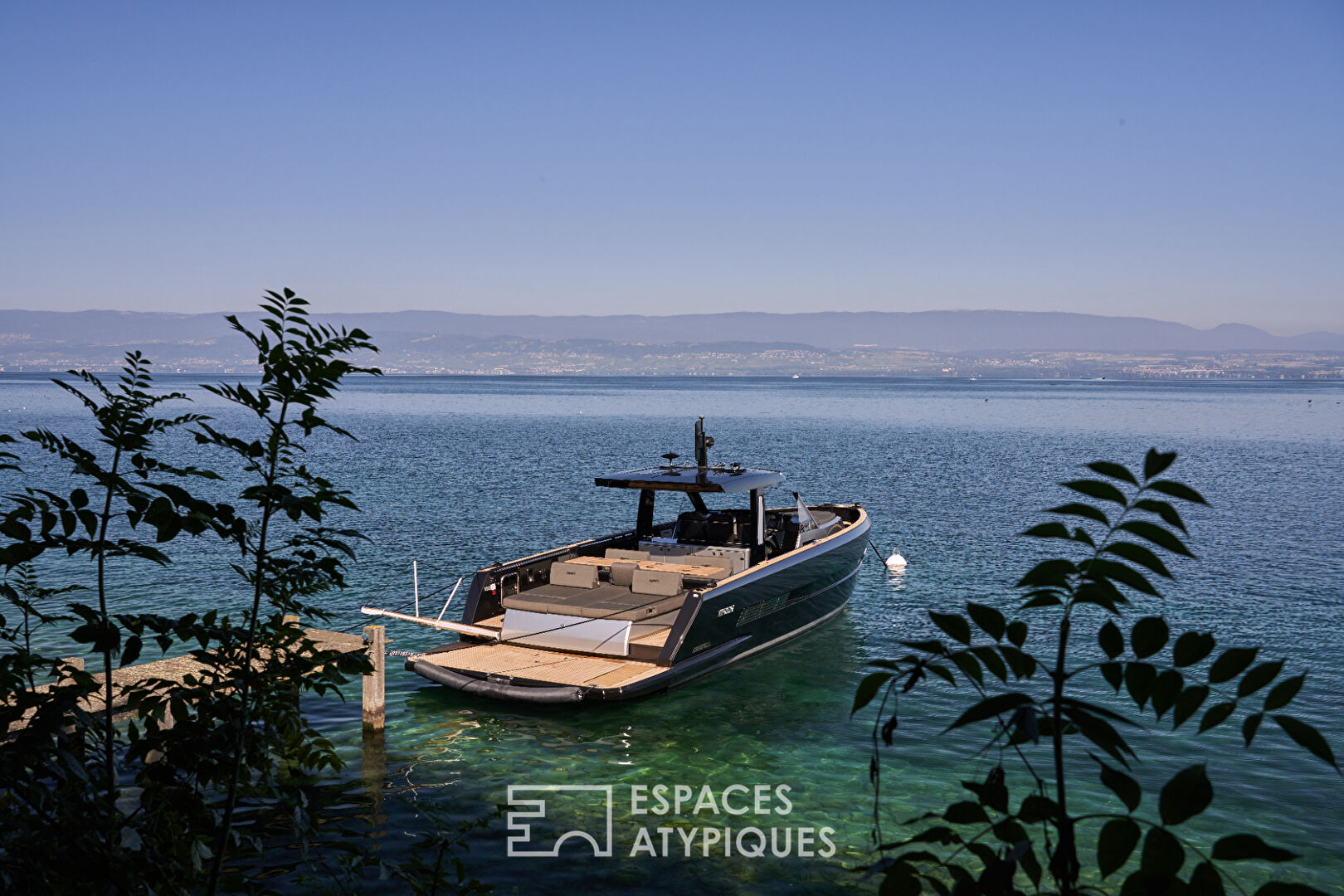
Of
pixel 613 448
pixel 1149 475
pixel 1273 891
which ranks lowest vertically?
pixel 613 448

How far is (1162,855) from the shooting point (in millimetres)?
1720

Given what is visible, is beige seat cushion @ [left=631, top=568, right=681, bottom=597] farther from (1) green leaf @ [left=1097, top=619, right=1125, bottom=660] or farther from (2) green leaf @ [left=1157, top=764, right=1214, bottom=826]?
(2) green leaf @ [left=1157, top=764, right=1214, bottom=826]

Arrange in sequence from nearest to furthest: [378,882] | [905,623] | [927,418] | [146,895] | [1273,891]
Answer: [1273,891] < [146,895] < [378,882] < [905,623] < [927,418]

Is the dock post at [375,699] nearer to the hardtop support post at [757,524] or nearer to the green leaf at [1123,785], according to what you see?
the hardtop support post at [757,524]

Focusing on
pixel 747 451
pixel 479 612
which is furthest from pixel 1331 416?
pixel 479 612

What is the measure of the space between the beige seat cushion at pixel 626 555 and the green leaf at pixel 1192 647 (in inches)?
635

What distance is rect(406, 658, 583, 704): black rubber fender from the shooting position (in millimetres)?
13711

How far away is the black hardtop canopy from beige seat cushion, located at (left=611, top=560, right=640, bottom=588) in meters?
1.41

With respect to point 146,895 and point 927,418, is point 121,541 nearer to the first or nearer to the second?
point 146,895

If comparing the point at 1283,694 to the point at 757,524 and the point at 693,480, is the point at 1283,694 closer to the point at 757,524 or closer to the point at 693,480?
the point at 693,480

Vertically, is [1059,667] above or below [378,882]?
above

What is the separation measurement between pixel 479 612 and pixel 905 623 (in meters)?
9.32

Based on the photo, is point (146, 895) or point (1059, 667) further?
point (146, 895)

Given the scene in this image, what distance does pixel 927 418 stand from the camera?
394 ft
